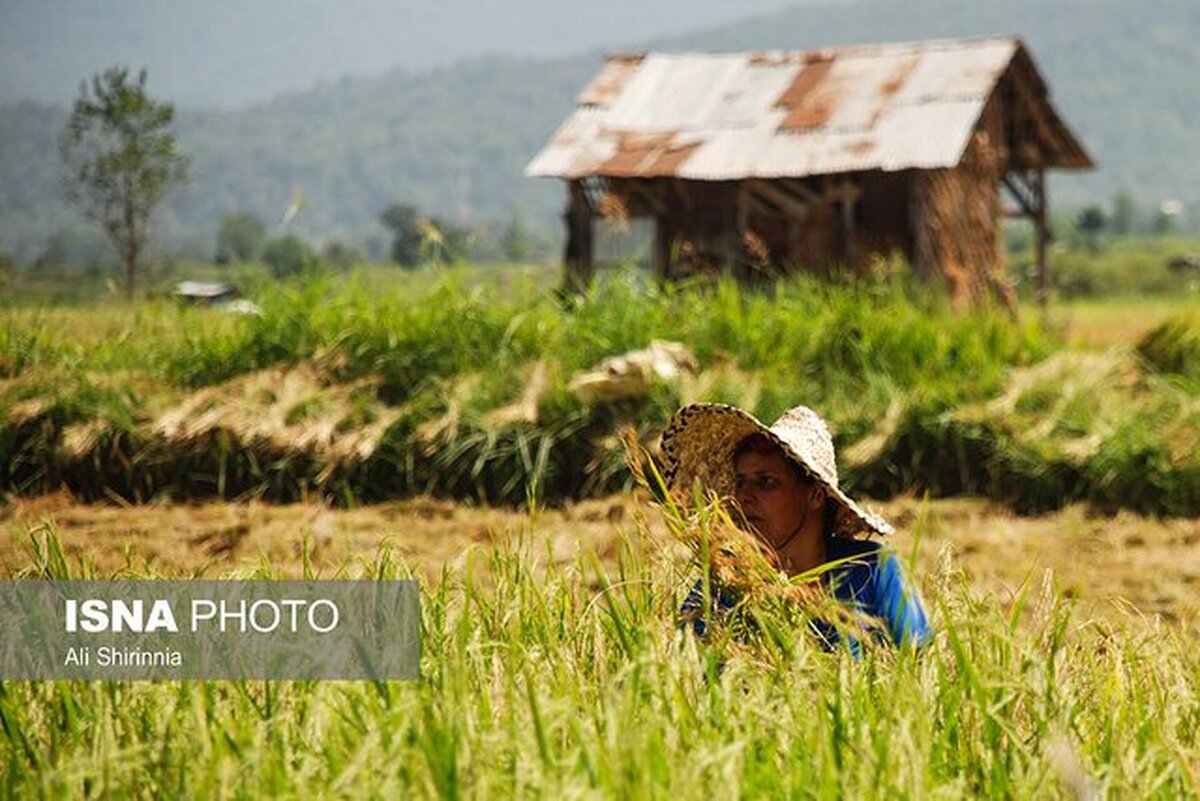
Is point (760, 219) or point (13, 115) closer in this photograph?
point (760, 219)

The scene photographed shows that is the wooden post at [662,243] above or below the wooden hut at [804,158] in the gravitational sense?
below

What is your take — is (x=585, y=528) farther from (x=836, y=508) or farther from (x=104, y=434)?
(x=836, y=508)

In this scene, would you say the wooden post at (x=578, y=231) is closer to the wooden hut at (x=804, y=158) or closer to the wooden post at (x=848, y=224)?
the wooden hut at (x=804, y=158)

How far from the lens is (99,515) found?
713 centimetres

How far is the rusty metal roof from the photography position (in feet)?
48.4

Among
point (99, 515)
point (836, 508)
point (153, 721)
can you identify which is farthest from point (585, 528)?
point (153, 721)

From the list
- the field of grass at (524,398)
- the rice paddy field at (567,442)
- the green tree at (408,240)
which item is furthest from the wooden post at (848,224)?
the field of grass at (524,398)

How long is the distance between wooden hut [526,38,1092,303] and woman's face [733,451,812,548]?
11.4 m

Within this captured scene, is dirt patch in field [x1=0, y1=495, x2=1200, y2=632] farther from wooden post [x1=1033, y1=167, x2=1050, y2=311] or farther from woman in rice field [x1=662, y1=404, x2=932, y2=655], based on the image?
wooden post [x1=1033, y1=167, x2=1050, y2=311]

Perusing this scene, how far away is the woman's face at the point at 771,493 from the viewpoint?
10.4 ft

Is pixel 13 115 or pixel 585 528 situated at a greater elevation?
pixel 13 115

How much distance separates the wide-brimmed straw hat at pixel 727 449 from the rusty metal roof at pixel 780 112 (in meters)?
11.3

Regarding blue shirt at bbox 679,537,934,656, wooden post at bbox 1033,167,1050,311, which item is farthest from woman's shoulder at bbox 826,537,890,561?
wooden post at bbox 1033,167,1050,311

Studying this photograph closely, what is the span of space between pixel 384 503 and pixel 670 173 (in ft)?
26.3
